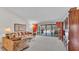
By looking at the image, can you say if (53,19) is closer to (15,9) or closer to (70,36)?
(70,36)

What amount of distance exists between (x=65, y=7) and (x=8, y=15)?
1.51m

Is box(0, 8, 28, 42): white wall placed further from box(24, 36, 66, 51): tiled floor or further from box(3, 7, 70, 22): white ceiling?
box(24, 36, 66, 51): tiled floor

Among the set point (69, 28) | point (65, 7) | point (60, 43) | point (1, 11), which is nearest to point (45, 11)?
point (65, 7)

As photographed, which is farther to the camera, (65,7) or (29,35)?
(29,35)

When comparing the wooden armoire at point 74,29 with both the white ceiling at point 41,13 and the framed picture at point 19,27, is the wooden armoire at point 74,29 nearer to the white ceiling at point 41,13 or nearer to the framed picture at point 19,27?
the white ceiling at point 41,13

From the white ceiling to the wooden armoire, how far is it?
19 centimetres

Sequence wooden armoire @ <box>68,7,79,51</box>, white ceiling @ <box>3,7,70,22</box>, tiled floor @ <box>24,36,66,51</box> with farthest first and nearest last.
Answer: tiled floor @ <box>24,36,66,51</box>, white ceiling @ <box>3,7,70,22</box>, wooden armoire @ <box>68,7,79,51</box>

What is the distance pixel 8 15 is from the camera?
2838mm

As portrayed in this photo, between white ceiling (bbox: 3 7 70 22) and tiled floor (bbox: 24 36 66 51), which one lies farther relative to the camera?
tiled floor (bbox: 24 36 66 51)

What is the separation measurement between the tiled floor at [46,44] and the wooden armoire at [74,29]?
0.90 ft

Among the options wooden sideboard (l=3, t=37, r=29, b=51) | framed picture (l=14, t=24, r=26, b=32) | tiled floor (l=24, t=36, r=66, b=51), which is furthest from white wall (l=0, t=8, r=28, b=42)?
tiled floor (l=24, t=36, r=66, b=51)

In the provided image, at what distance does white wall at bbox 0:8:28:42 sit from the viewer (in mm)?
2824

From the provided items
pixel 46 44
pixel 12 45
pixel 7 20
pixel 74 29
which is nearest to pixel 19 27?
pixel 7 20
